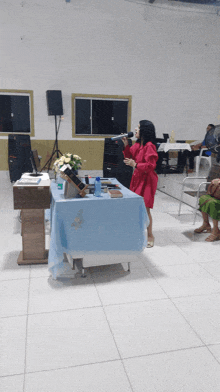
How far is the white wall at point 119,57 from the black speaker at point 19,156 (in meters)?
0.65

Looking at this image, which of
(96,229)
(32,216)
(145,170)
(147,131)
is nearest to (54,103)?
(147,131)

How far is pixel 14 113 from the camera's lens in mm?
7555

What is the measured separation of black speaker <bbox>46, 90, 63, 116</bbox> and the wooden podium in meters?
4.37

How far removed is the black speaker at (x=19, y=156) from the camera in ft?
22.9

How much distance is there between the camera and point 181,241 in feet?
11.8

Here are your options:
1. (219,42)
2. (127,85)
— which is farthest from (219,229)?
(219,42)

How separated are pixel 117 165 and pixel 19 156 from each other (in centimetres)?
245

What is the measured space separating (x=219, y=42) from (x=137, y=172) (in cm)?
682

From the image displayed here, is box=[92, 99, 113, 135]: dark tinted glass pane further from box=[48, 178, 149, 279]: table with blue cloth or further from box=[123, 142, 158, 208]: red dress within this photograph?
box=[48, 178, 149, 279]: table with blue cloth

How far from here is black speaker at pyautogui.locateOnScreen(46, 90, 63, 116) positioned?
696 cm

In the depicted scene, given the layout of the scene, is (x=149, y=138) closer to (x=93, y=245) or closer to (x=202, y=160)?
(x=93, y=245)

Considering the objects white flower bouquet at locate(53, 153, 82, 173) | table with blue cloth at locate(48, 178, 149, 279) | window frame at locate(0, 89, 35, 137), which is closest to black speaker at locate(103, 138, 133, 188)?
window frame at locate(0, 89, 35, 137)

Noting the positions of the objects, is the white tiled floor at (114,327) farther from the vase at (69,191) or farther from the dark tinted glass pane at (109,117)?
the dark tinted glass pane at (109,117)

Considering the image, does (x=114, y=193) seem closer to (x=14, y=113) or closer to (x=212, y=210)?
(x=212, y=210)
